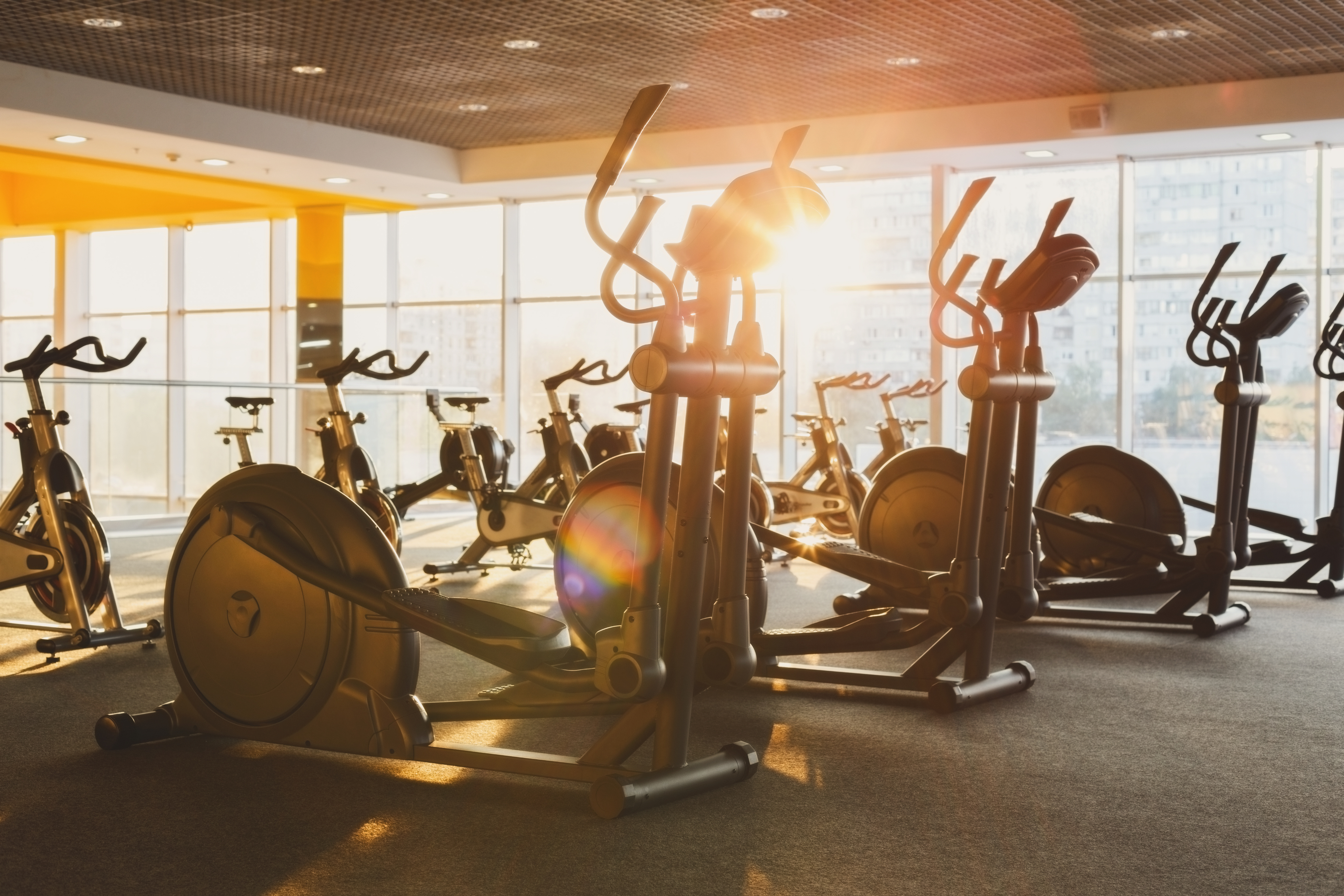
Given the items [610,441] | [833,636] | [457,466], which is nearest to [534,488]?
[457,466]

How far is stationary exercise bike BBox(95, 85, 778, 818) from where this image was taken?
8.36 ft

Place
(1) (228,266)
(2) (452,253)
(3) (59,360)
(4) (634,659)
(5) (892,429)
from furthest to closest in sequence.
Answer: (1) (228,266)
(2) (452,253)
(5) (892,429)
(3) (59,360)
(4) (634,659)

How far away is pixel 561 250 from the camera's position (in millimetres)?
10898

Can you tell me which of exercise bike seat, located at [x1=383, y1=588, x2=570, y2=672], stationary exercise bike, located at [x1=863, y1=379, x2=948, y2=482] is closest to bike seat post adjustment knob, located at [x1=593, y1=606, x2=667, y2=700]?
exercise bike seat, located at [x1=383, y1=588, x2=570, y2=672]

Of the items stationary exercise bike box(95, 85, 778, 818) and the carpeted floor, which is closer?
the carpeted floor

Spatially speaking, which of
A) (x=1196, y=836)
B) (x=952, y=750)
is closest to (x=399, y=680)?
(x=952, y=750)

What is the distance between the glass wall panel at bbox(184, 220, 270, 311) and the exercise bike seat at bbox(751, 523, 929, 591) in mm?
9099

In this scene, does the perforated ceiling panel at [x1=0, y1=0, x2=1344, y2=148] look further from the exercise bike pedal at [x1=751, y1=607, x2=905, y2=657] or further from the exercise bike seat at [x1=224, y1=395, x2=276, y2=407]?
the exercise bike pedal at [x1=751, y1=607, x2=905, y2=657]

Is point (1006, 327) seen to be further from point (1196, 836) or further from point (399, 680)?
point (399, 680)

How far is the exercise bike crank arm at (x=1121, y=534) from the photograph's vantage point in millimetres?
4922

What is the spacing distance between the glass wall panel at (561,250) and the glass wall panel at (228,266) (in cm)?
266

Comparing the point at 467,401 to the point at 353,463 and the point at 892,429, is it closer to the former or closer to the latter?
the point at 353,463

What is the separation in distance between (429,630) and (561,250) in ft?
27.7

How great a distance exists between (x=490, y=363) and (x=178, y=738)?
8228 mm
